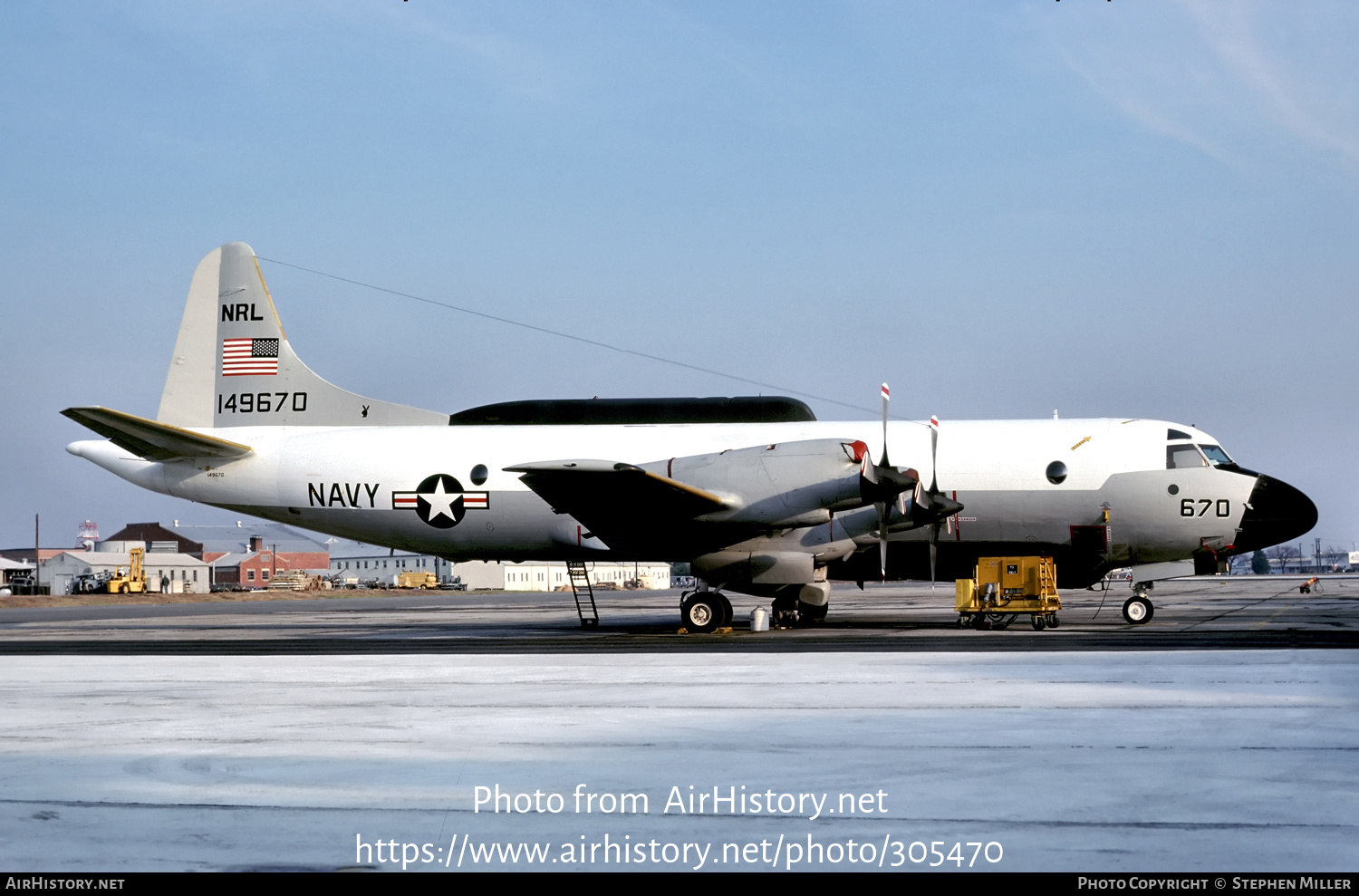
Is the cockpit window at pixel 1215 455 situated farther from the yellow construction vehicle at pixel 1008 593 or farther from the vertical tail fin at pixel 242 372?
the vertical tail fin at pixel 242 372

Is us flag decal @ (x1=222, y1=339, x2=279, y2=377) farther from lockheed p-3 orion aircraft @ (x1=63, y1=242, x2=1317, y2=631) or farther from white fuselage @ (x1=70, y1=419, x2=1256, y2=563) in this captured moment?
white fuselage @ (x1=70, y1=419, x2=1256, y2=563)

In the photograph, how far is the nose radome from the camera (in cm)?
2678

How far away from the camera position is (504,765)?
7762 millimetres

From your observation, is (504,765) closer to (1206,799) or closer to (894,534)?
(1206,799)

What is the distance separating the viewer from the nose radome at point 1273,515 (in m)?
26.8

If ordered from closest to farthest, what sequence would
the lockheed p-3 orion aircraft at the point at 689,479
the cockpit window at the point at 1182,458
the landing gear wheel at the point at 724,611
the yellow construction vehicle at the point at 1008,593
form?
1. the lockheed p-3 orion aircraft at the point at 689,479
2. the landing gear wheel at the point at 724,611
3. the yellow construction vehicle at the point at 1008,593
4. the cockpit window at the point at 1182,458

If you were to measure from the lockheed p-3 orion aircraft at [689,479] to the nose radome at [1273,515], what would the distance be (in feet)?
0.14

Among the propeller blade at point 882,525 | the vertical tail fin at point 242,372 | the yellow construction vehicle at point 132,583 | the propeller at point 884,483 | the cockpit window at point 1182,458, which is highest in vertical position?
the vertical tail fin at point 242,372

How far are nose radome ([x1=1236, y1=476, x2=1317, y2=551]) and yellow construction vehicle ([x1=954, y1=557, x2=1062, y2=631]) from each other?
4524 mm

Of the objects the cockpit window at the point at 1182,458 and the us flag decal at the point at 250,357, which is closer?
the cockpit window at the point at 1182,458

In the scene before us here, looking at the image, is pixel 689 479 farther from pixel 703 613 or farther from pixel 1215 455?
pixel 1215 455

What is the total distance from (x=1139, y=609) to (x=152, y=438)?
24103 millimetres

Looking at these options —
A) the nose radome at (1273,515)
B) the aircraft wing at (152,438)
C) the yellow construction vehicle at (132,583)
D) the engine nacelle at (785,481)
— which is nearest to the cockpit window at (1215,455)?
the nose radome at (1273,515)

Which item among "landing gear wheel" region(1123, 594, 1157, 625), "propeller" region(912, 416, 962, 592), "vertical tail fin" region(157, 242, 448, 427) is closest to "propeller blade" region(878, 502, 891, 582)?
"propeller" region(912, 416, 962, 592)
